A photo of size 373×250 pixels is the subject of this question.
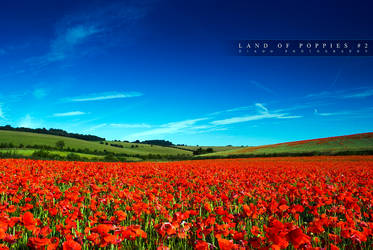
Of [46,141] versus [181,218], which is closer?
[181,218]

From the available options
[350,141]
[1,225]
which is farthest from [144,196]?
[350,141]

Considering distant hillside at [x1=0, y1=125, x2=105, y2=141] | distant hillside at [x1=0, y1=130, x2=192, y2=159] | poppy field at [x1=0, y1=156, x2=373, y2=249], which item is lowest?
poppy field at [x1=0, y1=156, x2=373, y2=249]

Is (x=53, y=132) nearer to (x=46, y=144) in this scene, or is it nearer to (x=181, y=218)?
(x=46, y=144)

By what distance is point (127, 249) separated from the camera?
107 inches

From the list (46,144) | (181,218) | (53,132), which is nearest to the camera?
(181,218)

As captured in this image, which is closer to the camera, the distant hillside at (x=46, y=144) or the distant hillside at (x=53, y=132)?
the distant hillside at (x=46, y=144)

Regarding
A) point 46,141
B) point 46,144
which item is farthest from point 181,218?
point 46,141

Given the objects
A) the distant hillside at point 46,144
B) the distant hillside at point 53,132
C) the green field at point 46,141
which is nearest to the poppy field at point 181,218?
the distant hillside at point 46,144

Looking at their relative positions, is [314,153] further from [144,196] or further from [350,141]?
[144,196]

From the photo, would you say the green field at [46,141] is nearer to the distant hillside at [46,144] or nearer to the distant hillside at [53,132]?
the distant hillside at [46,144]

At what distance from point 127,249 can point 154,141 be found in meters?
145

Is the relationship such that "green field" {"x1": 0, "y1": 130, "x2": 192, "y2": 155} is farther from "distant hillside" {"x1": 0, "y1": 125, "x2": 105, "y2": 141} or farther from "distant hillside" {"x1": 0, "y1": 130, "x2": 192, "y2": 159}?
"distant hillside" {"x1": 0, "y1": 125, "x2": 105, "y2": 141}

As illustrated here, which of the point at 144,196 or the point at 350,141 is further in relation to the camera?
the point at 350,141

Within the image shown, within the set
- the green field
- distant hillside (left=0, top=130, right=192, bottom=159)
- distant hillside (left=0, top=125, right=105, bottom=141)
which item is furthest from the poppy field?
distant hillside (left=0, top=125, right=105, bottom=141)
